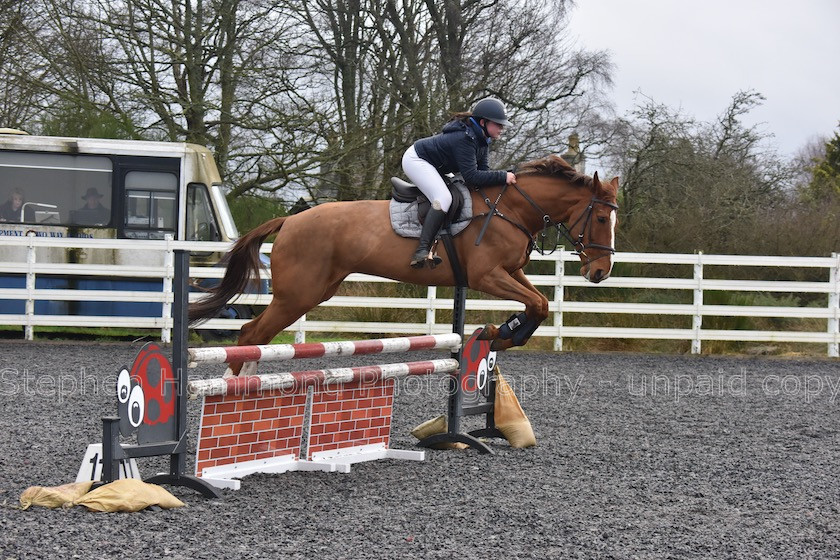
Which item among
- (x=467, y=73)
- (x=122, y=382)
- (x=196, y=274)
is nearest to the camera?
(x=122, y=382)

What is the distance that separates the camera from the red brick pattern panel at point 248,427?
461 centimetres

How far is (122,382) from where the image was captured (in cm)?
424

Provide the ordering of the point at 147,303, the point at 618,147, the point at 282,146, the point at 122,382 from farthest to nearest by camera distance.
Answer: the point at 618,147 → the point at 282,146 → the point at 147,303 → the point at 122,382

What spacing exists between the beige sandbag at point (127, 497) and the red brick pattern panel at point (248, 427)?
443 millimetres

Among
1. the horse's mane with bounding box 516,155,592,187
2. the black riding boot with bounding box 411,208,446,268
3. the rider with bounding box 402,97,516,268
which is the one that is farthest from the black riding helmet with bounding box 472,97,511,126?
A: the black riding boot with bounding box 411,208,446,268

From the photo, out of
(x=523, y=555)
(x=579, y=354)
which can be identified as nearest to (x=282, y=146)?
(x=579, y=354)

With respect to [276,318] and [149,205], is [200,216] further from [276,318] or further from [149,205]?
[276,318]

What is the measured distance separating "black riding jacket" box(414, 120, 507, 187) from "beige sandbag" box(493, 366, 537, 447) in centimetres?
138

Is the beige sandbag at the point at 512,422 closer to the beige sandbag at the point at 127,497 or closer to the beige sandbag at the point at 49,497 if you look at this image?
the beige sandbag at the point at 127,497

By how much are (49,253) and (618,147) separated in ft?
37.4

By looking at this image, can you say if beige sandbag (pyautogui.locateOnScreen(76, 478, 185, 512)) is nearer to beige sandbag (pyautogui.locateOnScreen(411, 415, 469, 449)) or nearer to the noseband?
beige sandbag (pyautogui.locateOnScreen(411, 415, 469, 449))

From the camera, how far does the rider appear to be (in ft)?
19.6

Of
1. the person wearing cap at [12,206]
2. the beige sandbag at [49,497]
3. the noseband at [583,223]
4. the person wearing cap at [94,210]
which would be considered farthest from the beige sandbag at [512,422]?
the person wearing cap at [12,206]

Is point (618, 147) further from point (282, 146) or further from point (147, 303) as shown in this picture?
point (147, 303)
